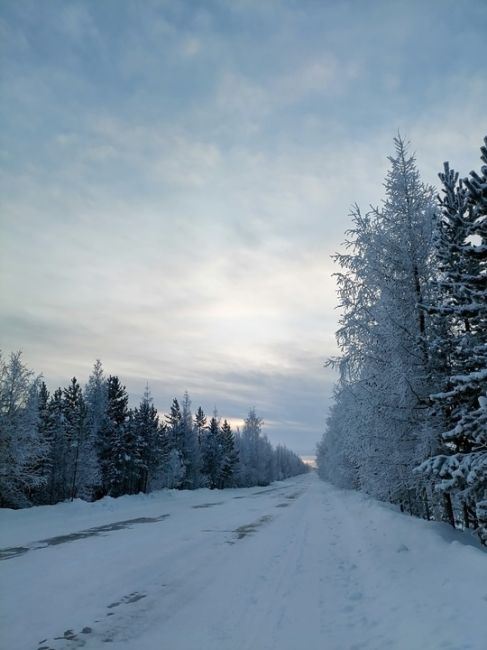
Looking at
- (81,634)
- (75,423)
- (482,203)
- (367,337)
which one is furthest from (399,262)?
(75,423)

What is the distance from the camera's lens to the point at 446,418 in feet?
37.9

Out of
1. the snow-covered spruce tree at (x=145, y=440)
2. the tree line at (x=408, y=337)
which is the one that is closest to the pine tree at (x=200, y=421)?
the snow-covered spruce tree at (x=145, y=440)

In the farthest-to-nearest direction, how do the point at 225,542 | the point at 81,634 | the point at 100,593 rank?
1. the point at 225,542
2. the point at 100,593
3. the point at 81,634

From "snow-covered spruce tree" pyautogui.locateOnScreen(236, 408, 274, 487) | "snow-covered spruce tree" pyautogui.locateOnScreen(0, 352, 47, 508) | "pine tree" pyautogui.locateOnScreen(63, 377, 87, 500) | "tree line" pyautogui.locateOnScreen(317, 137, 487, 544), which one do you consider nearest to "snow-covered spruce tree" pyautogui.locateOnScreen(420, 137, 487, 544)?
"tree line" pyautogui.locateOnScreen(317, 137, 487, 544)

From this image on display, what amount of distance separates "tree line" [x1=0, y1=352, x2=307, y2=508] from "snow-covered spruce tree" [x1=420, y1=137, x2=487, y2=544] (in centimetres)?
2616

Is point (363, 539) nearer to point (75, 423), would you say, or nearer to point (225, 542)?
point (225, 542)

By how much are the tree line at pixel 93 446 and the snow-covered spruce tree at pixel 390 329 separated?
23.3 meters

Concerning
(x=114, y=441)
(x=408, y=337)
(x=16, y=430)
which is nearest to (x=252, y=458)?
(x=114, y=441)

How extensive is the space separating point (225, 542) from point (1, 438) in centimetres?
2088

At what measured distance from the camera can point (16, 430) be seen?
91.5ft

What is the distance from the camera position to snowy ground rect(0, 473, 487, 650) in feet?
16.6

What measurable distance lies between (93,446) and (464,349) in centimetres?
4229

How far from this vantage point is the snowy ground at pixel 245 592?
16.6 ft

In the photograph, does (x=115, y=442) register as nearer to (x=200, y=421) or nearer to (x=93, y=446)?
(x=93, y=446)
